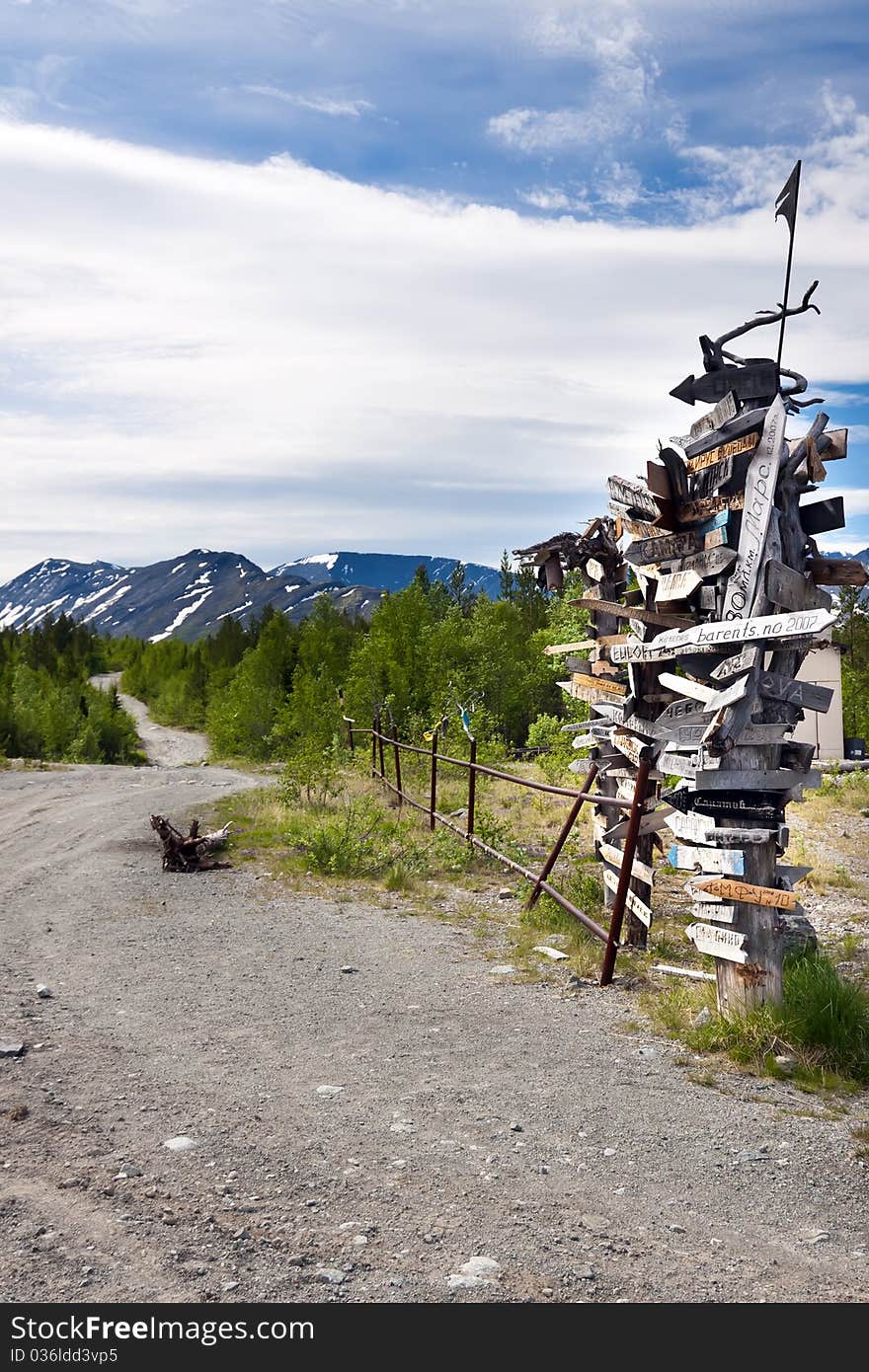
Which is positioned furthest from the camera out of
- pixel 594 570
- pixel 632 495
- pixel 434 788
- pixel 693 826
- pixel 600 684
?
pixel 434 788

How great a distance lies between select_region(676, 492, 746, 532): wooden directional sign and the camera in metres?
6.57

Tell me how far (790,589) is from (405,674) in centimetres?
2986

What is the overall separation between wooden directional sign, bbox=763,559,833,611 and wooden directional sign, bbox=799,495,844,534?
1.22 ft

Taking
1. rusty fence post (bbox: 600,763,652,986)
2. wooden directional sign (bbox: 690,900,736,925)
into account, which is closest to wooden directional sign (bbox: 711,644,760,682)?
rusty fence post (bbox: 600,763,652,986)

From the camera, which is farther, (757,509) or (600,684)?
(600,684)

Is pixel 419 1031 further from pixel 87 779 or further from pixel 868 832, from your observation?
pixel 87 779

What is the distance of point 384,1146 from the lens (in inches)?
187

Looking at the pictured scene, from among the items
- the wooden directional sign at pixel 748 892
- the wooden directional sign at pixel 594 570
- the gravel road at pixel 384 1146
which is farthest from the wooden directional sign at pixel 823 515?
the wooden directional sign at pixel 594 570

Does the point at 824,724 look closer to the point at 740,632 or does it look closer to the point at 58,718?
the point at 740,632

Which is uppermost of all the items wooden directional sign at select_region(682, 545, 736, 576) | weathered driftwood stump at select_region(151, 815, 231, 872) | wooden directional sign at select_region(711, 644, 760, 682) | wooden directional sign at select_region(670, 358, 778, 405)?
wooden directional sign at select_region(670, 358, 778, 405)

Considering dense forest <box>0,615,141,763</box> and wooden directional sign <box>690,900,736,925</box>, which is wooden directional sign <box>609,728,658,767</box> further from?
dense forest <box>0,615,141,763</box>

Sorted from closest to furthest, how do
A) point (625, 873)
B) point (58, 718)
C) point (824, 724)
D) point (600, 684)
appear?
1. point (625, 873)
2. point (600, 684)
3. point (824, 724)
4. point (58, 718)

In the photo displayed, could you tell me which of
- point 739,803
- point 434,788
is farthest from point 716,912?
point 434,788

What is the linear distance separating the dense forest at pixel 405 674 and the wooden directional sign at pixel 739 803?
1202 centimetres
